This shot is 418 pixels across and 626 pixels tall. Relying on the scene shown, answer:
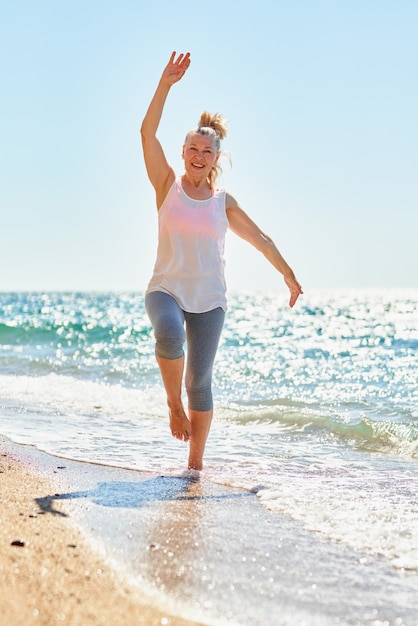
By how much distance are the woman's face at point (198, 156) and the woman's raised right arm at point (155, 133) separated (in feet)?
0.48

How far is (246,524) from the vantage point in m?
3.70

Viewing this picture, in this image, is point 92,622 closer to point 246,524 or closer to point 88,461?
point 246,524

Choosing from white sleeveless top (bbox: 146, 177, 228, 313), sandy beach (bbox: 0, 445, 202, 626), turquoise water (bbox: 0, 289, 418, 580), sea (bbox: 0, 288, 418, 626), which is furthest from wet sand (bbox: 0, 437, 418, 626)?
white sleeveless top (bbox: 146, 177, 228, 313)

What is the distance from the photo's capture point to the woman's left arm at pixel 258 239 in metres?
5.25

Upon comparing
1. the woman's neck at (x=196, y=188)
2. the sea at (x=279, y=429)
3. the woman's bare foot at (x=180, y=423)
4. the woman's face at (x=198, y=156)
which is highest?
the woman's face at (x=198, y=156)

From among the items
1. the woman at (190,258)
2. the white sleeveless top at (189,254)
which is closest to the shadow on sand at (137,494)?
the woman at (190,258)

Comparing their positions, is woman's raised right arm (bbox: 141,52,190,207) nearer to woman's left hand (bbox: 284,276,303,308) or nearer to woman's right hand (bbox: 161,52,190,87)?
woman's right hand (bbox: 161,52,190,87)

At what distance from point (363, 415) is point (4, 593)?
6763mm

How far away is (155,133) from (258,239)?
38.9 inches

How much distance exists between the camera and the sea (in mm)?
4070

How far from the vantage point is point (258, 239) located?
17.4 ft

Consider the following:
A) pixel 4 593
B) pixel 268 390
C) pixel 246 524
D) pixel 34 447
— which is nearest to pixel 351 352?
pixel 268 390

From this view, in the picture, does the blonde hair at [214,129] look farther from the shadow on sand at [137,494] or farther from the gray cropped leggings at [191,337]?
the shadow on sand at [137,494]

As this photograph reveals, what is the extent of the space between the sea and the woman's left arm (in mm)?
1319
